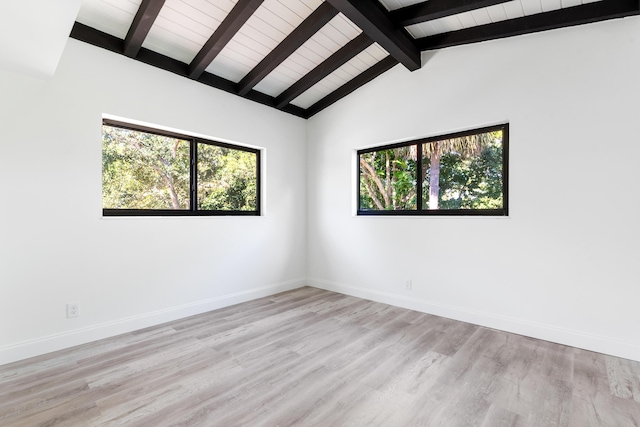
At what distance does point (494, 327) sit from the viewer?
2.99m

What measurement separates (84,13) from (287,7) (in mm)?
1720

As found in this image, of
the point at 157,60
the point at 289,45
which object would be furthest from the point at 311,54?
the point at 157,60

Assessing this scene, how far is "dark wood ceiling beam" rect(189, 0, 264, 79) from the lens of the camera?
8.32ft

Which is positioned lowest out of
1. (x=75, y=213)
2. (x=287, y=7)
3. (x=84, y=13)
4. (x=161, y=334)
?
(x=161, y=334)

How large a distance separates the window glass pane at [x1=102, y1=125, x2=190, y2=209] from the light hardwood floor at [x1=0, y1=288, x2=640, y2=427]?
1330 millimetres

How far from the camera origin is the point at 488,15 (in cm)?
280

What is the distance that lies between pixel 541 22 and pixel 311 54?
2233 mm

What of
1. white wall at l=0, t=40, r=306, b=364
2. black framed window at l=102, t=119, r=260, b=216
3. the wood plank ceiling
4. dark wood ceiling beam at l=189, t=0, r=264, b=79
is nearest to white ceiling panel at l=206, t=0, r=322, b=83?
the wood plank ceiling

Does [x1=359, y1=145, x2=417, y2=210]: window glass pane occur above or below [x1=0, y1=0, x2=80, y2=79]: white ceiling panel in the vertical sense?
below

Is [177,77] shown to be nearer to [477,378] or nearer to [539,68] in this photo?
[539,68]

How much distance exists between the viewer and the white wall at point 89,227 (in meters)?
2.38

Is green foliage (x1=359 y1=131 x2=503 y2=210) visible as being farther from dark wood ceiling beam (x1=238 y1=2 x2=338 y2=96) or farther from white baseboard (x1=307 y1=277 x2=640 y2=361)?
dark wood ceiling beam (x1=238 y1=2 x2=338 y2=96)

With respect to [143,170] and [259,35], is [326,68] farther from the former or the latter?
[143,170]

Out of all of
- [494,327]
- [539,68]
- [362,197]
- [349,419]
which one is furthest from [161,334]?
[539,68]
